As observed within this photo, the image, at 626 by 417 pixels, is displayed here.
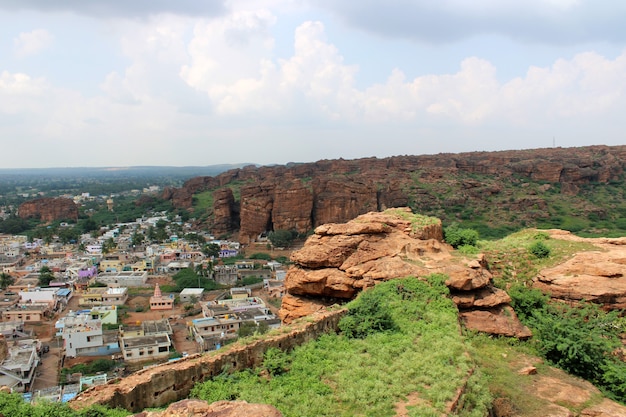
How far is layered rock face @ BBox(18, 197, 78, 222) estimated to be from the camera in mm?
95250

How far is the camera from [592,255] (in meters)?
13.6

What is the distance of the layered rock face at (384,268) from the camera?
38.0ft

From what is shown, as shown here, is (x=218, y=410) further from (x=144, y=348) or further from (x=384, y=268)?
(x=144, y=348)

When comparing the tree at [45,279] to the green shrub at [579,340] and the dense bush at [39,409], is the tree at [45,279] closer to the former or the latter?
the dense bush at [39,409]

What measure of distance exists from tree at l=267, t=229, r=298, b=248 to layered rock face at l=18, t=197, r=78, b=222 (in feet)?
180

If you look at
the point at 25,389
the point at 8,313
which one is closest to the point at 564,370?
the point at 25,389

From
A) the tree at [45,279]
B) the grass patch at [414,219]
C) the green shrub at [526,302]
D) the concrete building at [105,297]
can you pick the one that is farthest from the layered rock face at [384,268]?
A: the tree at [45,279]

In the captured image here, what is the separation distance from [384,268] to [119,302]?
37.5 metres

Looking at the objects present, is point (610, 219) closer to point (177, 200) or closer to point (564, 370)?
point (564, 370)

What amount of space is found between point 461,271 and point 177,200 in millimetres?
95734

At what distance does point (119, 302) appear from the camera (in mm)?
42844

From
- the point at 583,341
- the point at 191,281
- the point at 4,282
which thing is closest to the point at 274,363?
the point at 583,341

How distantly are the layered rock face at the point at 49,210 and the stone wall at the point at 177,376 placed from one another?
330 ft

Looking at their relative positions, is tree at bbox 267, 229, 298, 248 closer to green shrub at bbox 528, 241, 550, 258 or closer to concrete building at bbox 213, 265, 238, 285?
concrete building at bbox 213, 265, 238, 285
